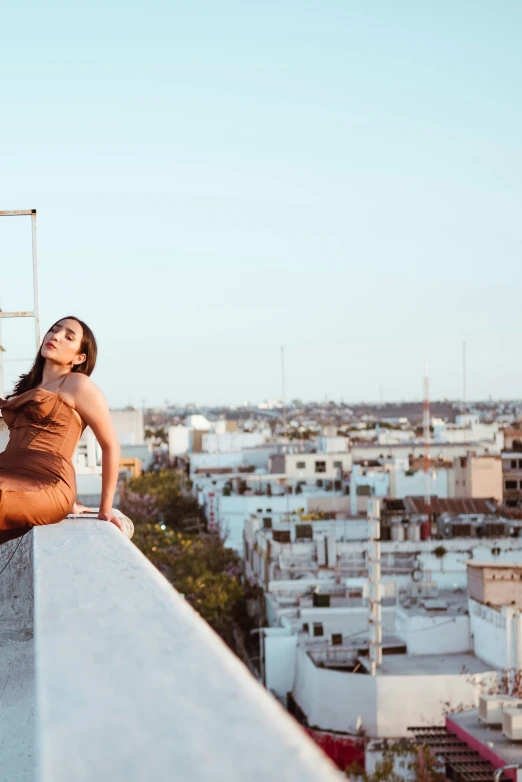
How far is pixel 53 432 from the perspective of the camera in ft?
12.7

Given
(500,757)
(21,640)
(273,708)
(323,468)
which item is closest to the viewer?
(273,708)

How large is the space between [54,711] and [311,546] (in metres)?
27.1

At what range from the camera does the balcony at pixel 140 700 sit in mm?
1042

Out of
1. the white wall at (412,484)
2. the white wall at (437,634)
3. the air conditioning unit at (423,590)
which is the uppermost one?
the white wall at (412,484)

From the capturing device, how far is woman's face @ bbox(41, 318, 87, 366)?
13.3 feet

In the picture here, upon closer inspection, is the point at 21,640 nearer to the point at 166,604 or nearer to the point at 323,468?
the point at 166,604

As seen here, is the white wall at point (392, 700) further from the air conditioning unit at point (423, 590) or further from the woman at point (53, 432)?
the woman at point (53, 432)

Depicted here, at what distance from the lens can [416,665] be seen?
62.6 ft

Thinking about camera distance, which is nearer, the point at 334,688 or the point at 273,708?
the point at 273,708

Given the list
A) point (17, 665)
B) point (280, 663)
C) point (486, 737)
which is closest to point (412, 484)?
point (280, 663)

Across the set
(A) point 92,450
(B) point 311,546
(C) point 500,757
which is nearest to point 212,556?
(B) point 311,546

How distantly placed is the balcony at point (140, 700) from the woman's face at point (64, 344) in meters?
1.94

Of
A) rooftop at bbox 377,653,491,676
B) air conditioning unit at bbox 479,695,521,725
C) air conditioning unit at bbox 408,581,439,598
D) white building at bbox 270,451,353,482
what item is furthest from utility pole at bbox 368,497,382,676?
white building at bbox 270,451,353,482

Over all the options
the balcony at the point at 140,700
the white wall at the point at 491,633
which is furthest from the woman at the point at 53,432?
the white wall at the point at 491,633
